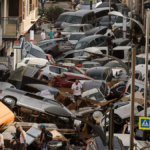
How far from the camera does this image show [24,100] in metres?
16.8

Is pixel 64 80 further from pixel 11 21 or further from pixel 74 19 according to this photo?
pixel 74 19

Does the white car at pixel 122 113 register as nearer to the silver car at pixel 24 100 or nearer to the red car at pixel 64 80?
the silver car at pixel 24 100

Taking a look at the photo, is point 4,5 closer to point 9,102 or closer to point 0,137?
point 9,102

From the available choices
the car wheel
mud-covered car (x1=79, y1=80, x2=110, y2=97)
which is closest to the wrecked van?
the car wheel

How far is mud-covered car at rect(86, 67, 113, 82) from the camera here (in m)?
24.0

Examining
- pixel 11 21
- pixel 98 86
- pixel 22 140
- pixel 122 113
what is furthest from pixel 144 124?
pixel 11 21

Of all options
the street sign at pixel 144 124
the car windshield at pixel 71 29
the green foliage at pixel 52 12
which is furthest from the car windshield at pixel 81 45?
the green foliage at pixel 52 12

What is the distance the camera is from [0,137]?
12992 millimetres

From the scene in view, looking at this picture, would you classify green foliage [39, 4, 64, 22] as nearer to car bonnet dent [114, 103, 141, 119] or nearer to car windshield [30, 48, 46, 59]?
car windshield [30, 48, 46, 59]

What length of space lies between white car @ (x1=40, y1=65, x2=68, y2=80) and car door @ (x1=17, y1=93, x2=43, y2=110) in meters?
6.21

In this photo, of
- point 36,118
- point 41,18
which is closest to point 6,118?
point 36,118

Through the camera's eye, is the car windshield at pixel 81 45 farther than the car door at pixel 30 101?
Yes

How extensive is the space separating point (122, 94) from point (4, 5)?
11.7 m

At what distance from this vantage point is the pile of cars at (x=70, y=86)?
52.5 feet
